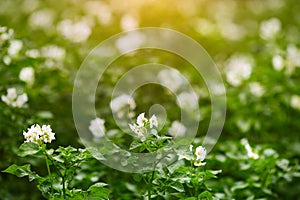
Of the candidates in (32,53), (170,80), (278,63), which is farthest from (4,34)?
(278,63)

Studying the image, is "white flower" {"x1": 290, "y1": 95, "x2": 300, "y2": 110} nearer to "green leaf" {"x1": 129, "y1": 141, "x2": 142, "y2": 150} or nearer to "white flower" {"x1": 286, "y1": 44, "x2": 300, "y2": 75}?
"white flower" {"x1": 286, "y1": 44, "x2": 300, "y2": 75}

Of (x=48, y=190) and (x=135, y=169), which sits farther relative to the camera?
(x=135, y=169)

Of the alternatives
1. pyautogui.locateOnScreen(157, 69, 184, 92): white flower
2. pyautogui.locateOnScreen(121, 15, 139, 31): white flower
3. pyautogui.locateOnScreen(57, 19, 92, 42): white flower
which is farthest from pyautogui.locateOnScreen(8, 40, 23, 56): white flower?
pyautogui.locateOnScreen(121, 15, 139, 31): white flower

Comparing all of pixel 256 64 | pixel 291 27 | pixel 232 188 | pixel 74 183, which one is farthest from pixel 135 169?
pixel 291 27

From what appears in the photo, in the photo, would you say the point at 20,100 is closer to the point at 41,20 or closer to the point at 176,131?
the point at 176,131

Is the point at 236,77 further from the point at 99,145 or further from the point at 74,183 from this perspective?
the point at 74,183

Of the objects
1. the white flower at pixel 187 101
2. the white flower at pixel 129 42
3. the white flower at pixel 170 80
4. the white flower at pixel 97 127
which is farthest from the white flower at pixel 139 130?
the white flower at pixel 129 42

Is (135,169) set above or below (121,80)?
below
